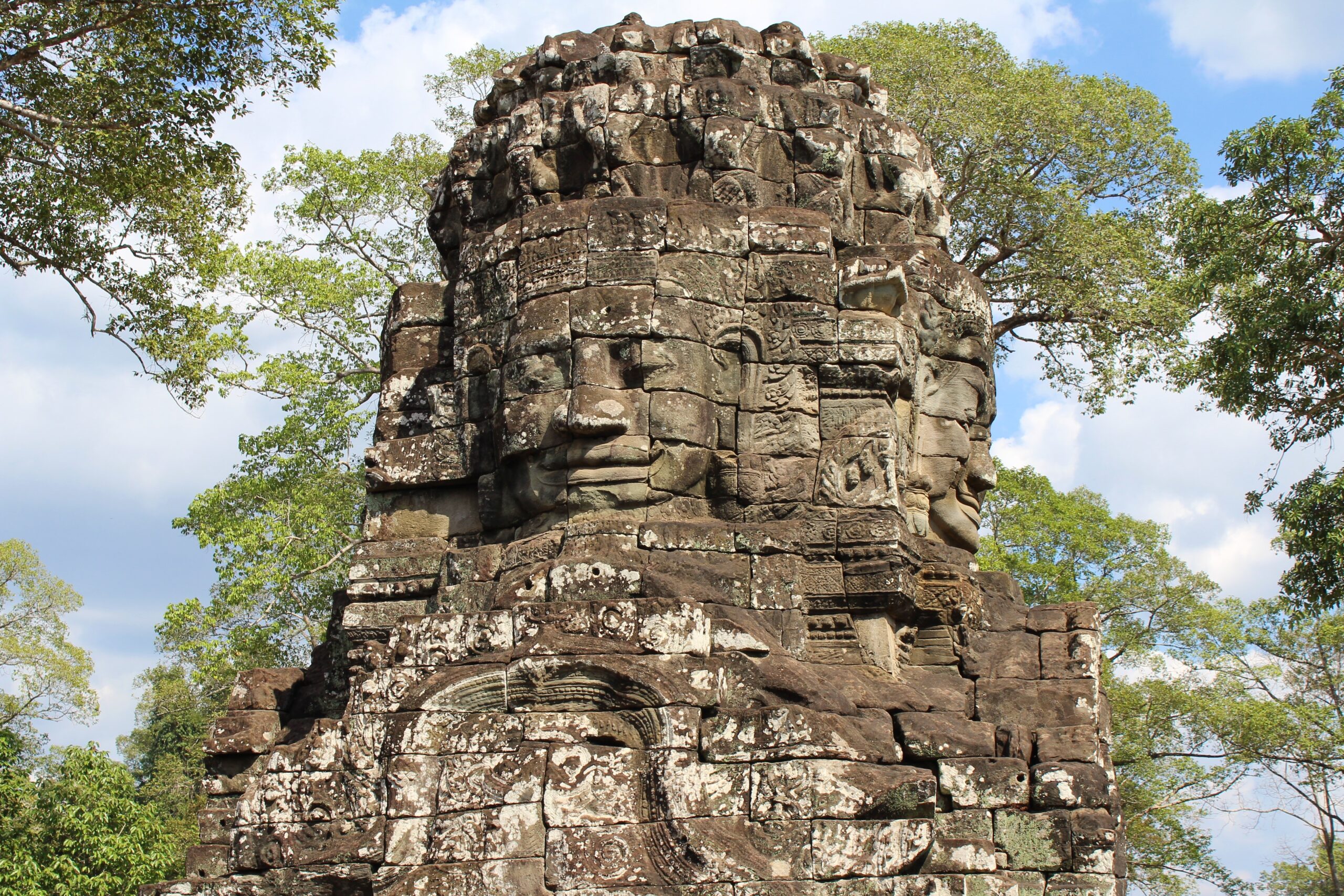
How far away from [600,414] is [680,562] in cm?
100

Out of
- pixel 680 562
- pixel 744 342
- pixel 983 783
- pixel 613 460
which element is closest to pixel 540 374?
pixel 613 460

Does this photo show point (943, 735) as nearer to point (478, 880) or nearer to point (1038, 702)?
point (1038, 702)

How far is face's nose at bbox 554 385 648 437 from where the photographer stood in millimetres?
8570

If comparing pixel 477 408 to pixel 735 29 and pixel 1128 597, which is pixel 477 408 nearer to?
pixel 735 29

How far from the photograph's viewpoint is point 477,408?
9.79m

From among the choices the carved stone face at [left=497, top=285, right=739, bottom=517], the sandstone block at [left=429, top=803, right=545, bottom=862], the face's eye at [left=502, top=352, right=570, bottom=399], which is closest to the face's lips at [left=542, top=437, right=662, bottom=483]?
the carved stone face at [left=497, top=285, right=739, bottom=517]

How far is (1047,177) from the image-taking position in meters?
19.8

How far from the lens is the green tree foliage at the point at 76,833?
1475 cm

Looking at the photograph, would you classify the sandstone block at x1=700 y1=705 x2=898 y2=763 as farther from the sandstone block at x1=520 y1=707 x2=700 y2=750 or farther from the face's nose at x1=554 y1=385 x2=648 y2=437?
the face's nose at x1=554 y1=385 x2=648 y2=437

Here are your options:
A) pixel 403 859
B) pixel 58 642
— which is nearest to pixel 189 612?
pixel 58 642

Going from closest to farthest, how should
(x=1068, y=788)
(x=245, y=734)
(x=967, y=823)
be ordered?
1. (x=967, y=823)
2. (x=1068, y=788)
3. (x=245, y=734)

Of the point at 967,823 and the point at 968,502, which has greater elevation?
the point at 968,502

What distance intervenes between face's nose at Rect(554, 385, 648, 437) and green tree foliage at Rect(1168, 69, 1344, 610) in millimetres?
6407

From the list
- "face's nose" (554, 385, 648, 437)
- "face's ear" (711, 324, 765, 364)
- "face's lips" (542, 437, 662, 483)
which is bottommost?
"face's lips" (542, 437, 662, 483)
